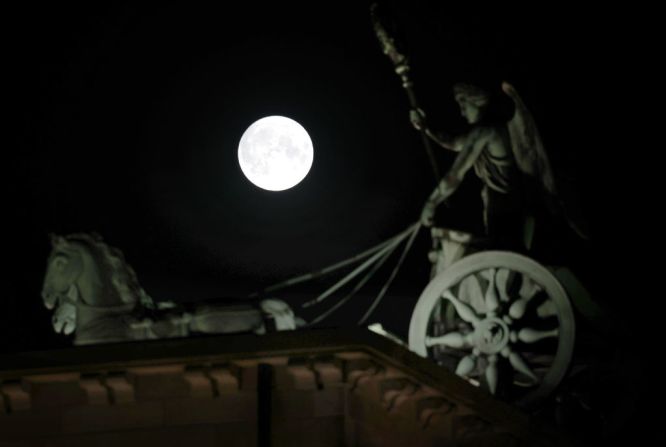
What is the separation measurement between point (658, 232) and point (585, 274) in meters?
1.17

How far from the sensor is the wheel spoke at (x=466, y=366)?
580 inches

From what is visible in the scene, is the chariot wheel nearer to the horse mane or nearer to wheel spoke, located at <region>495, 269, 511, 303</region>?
wheel spoke, located at <region>495, 269, 511, 303</region>

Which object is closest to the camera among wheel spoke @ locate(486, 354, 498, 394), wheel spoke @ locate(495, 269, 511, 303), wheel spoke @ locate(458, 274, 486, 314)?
wheel spoke @ locate(486, 354, 498, 394)

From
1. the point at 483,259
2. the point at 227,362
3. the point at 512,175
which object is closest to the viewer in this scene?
the point at 227,362

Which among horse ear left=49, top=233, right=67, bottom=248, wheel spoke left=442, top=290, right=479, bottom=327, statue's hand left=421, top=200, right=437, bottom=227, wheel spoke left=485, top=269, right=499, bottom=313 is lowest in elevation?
wheel spoke left=442, top=290, right=479, bottom=327

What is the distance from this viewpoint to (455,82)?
16438 millimetres

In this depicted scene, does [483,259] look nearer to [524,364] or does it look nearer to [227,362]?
[524,364]

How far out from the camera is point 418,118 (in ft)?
53.4

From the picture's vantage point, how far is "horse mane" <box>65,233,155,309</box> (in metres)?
15.7

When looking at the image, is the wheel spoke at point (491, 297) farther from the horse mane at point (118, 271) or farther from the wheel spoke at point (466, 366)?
the horse mane at point (118, 271)

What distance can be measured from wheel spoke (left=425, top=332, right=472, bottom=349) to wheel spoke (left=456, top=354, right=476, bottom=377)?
0.14 metres

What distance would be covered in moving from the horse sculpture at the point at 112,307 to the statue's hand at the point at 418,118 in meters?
2.34

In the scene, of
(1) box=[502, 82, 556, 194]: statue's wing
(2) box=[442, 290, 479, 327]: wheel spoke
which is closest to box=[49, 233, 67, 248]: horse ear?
(2) box=[442, 290, 479, 327]: wheel spoke

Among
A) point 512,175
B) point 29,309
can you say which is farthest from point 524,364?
point 29,309
